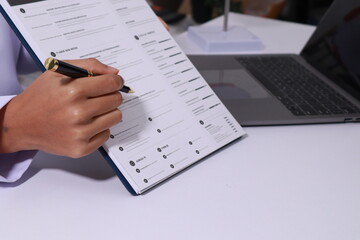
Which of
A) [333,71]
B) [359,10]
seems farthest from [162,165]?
[359,10]

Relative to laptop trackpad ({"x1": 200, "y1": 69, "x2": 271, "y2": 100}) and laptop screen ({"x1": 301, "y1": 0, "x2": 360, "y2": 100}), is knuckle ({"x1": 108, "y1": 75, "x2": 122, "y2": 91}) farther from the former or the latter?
laptop screen ({"x1": 301, "y1": 0, "x2": 360, "y2": 100})

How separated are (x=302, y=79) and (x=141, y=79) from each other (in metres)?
0.37

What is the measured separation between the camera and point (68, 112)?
15.7 inches

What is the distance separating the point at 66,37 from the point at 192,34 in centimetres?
59

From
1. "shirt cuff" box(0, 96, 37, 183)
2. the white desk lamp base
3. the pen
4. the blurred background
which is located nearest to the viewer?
the pen

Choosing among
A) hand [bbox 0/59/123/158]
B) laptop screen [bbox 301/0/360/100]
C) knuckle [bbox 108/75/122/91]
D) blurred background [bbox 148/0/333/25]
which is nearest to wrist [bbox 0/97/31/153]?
hand [bbox 0/59/123/158]

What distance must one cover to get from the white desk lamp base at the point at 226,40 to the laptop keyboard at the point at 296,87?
11cm

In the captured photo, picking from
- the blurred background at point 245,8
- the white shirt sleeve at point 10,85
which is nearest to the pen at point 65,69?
the white shirt sleeve at point 10,85

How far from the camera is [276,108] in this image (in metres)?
0.63

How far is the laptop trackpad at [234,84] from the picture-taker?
67 cm

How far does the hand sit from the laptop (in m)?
0.25

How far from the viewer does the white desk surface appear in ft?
1.31

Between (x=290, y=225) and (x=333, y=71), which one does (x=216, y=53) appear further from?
(x=290, y=225)

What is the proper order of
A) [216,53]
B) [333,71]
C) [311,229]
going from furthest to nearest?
[216,53], [333,71], [311,229]
